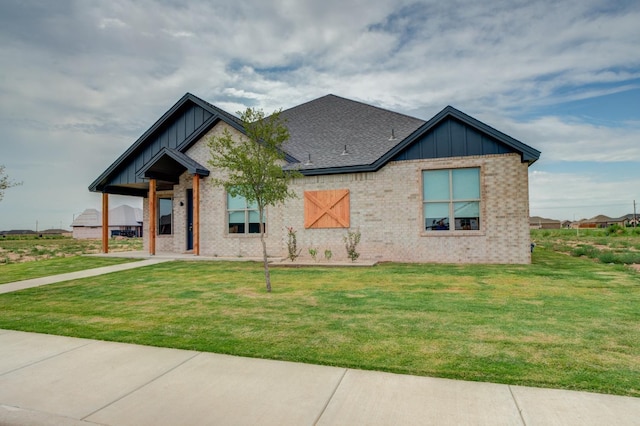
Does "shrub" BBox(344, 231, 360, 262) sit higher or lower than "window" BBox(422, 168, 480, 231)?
lower

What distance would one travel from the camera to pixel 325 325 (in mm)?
5559

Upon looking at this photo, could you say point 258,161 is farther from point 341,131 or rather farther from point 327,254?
point 341,131

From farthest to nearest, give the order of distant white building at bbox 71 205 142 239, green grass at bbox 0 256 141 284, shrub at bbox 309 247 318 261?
distant white building at bbox 71 205 142 239, shrub at bbox 309 247 318 261, green grass at bbox 0 256 141 284

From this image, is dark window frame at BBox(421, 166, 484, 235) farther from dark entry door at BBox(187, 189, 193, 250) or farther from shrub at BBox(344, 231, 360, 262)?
dark entry door at BBox(187, 189, 193, 250)

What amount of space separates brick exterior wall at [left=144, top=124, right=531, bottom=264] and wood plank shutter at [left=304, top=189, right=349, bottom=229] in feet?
0.79

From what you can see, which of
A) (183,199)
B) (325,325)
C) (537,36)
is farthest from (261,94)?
(325,325)

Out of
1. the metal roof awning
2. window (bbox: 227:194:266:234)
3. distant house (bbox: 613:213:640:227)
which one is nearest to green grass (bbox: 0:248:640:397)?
window (bbox: 227:194:266:234)

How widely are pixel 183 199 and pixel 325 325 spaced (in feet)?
49.7

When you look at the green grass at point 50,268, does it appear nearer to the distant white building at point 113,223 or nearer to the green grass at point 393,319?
the green grass at point 393,319

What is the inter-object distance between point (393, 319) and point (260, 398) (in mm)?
3090

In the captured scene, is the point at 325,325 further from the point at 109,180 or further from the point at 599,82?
the point at 599,82

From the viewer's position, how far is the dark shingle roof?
15641mm

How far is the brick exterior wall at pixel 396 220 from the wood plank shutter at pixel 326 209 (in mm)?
240

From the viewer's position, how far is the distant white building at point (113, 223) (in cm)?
5956
